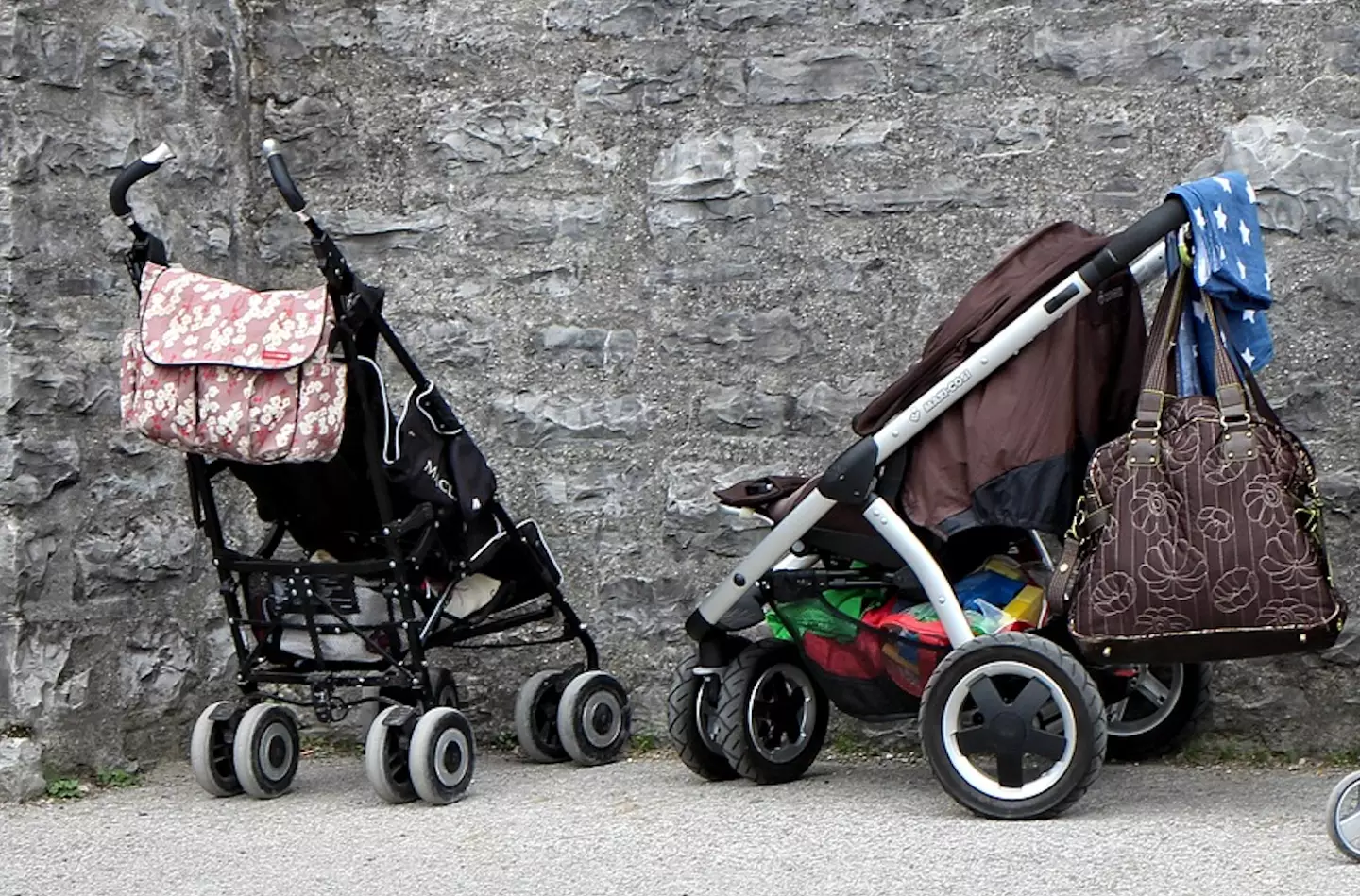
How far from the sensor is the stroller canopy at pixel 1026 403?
13.9 feet

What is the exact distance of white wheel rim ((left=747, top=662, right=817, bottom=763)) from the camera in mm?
4742

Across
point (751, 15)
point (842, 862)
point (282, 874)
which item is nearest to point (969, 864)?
point (842, 862)

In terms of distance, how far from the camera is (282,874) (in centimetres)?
395

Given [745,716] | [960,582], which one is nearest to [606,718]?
[745,716]

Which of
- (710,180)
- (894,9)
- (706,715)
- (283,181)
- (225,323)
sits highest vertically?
(894,9)

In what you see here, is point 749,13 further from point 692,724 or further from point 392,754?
point 392,754

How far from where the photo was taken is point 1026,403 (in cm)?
427

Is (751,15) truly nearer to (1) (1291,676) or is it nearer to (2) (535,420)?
(2) (535,420)

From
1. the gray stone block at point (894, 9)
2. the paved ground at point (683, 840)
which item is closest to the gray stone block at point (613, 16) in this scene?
the gray stone block at point (894, 9)

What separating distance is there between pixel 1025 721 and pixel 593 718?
140 centimetres

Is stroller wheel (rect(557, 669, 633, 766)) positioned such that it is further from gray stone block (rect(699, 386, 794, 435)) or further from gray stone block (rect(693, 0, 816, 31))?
gray stone block (rect(693, 0, 816, 31))

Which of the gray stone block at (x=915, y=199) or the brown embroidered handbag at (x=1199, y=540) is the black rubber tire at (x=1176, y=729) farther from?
the gray stone block at (x=915, y=199)

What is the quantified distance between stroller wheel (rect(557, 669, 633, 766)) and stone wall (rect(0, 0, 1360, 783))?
19 cm

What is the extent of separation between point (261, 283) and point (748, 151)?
56.8 inches
